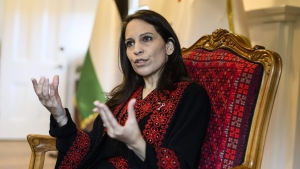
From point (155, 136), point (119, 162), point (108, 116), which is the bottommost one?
point (119, 162)

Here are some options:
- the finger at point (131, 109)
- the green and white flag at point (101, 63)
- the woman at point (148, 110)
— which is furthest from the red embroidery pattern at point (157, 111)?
the green and white flag at point (101, 63)

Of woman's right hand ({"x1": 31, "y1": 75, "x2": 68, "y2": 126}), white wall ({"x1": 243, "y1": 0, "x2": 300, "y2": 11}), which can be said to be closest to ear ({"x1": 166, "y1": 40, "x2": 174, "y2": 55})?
woman's right hand ({"x1": 31, "y1": 75, "x2": 68, "y2": 126})

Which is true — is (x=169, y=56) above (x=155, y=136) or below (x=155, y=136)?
above

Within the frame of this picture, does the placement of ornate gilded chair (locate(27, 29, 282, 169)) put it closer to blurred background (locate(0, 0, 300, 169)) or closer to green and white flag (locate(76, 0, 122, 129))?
blurred background (locate(0, 0, 300, 169))

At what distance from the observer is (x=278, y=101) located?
2.21 metres

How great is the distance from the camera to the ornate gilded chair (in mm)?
1395

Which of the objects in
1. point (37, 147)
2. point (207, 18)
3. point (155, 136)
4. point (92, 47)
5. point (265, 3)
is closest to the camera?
point (155, 136)

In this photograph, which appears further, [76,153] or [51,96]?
[76,153]

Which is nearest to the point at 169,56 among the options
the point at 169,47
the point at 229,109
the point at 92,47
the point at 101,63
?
the point at 169,47

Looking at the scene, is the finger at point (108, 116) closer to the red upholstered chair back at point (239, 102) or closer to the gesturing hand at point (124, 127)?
the gesturing hand at point (124, 127)

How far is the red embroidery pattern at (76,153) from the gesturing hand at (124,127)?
19.5 inches

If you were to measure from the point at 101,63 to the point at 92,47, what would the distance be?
0.19 metres

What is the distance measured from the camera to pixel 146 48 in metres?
1.49

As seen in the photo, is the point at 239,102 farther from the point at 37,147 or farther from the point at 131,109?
the point at 37,147
